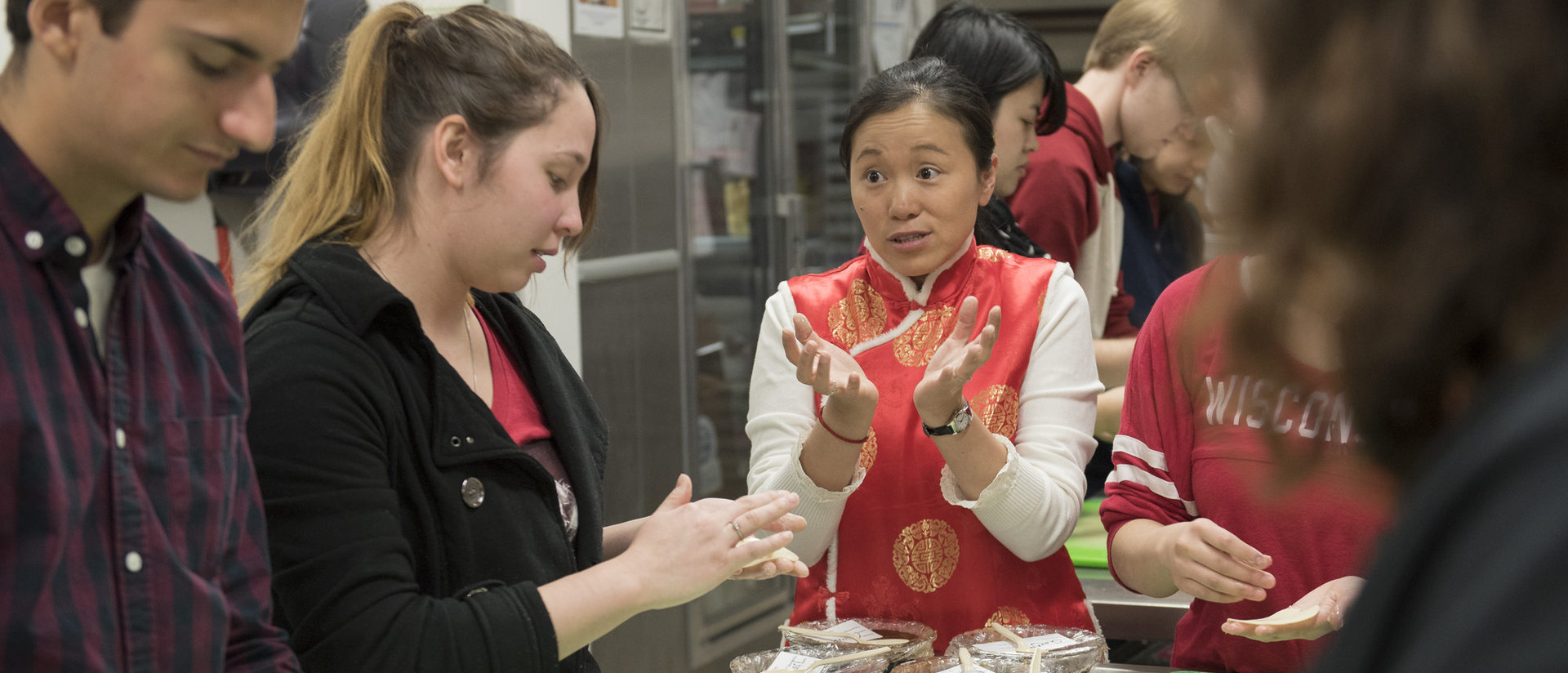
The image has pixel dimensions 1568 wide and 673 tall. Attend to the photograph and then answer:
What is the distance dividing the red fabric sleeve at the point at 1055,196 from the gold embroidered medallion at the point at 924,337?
635 millimetres

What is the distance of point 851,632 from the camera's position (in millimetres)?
1598

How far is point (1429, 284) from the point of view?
1.47 ft

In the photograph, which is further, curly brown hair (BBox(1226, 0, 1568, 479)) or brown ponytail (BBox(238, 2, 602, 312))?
brown ponytail (BBox(238, 2, 602, 312))

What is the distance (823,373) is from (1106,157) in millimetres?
1288

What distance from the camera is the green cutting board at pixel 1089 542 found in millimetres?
2053

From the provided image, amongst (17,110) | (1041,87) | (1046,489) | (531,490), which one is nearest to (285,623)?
(531,490)

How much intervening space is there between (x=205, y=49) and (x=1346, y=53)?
31.9 inches

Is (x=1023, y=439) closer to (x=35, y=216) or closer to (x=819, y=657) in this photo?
(x=819, y=657)

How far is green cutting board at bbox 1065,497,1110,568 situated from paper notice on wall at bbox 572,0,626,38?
5.86 ft

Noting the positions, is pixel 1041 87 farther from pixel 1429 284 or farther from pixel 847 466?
pixel 1429 284

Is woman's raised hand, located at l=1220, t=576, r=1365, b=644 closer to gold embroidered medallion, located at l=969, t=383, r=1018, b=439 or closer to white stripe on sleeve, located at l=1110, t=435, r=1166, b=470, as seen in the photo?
white stripe on sleeve, located at l=1110, t=435, r=1166, b=470

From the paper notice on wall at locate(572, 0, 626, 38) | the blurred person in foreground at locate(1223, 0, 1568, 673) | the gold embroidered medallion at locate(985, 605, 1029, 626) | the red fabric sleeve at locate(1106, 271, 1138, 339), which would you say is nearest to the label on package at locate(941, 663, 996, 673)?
the gold embroidered medallion at locate(985, 605, 1029, 626)

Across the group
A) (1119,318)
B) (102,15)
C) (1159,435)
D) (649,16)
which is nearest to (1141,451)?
(1159,435)

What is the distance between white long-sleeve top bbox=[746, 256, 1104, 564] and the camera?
1.67 meters
